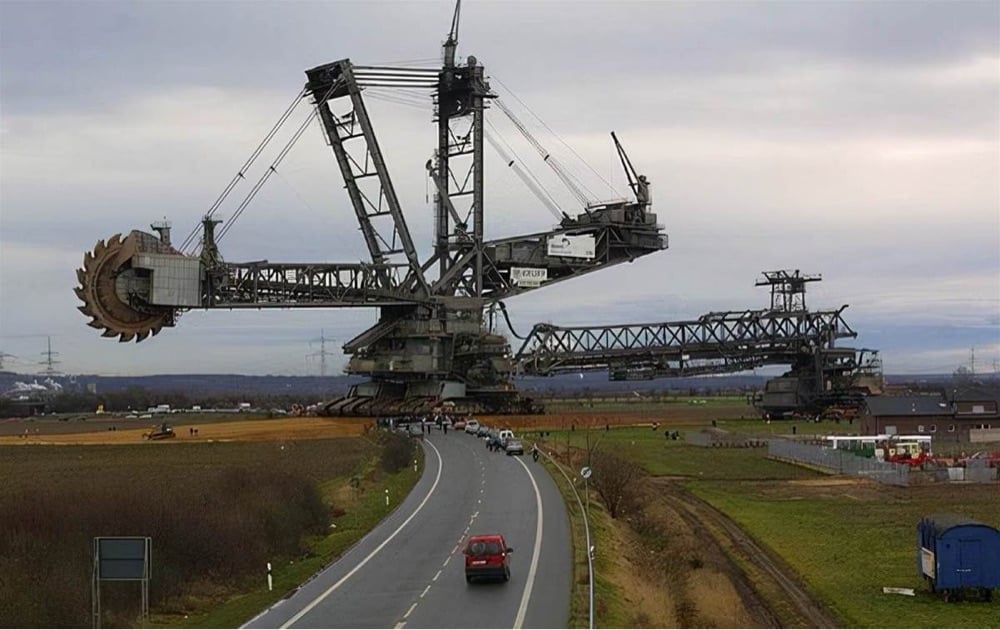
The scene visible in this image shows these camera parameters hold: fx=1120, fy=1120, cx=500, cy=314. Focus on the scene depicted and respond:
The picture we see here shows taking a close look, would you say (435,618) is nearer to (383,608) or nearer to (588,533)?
(383,608)

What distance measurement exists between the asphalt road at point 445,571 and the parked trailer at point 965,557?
38.8ft

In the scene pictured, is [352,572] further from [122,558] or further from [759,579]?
[759,579]

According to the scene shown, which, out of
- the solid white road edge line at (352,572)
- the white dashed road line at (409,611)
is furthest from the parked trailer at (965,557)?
the solid white road edge line at (352,572)

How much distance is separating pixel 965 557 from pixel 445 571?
654 inches

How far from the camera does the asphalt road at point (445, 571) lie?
29672mm

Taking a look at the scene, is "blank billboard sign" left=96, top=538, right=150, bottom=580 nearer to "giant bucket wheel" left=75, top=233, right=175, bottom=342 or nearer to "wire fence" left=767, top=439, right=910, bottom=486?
"wire fence" left=767, top=439, right=910, bottom=486

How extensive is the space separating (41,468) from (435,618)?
5295cm

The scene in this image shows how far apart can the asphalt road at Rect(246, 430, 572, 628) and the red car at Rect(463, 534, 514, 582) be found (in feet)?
1.17

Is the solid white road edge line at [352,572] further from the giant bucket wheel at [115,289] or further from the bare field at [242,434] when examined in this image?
the bare field at [242,434]

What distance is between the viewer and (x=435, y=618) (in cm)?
2941

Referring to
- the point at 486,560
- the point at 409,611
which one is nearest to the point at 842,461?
the point at 486,560

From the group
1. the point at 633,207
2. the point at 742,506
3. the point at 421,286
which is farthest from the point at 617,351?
the point at 742,506

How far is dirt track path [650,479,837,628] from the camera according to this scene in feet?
113

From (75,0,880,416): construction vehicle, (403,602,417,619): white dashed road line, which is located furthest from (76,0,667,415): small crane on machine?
(403,602,417,619): white dashed road line
